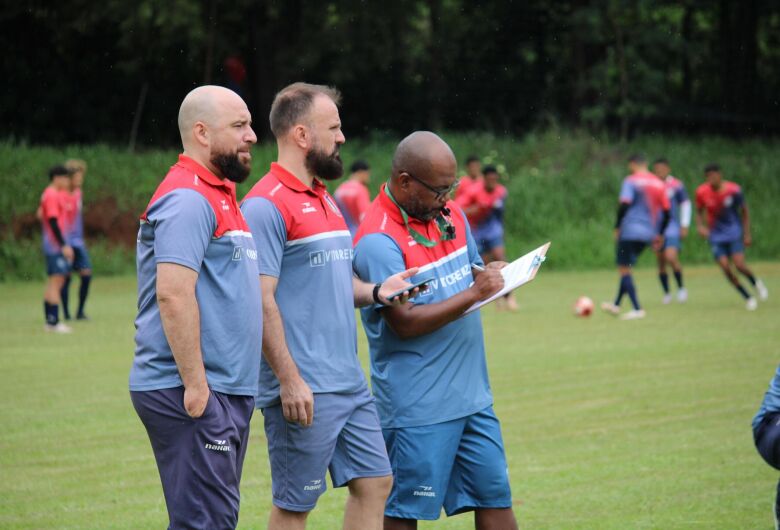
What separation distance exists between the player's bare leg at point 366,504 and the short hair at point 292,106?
1.59 metres

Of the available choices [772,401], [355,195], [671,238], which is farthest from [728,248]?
[772,401]

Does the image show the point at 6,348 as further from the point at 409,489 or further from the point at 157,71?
the point at 157,71

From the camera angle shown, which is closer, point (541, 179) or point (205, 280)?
point (205, 280)

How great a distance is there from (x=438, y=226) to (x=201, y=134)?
51.7 inches

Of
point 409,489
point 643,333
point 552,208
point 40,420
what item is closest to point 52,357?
point 40,420

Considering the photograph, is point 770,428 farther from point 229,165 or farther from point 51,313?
point 51,313

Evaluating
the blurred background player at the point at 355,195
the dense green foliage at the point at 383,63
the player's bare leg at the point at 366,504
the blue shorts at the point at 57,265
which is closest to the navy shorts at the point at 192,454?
the player's bare leg at the point at 366,504

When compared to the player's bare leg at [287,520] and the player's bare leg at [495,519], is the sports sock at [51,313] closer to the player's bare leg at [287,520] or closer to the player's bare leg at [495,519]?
the player's bare leg at [287,520]

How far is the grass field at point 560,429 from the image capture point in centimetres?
741

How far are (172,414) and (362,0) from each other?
37.3 meters

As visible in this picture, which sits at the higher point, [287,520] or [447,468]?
[447,468]

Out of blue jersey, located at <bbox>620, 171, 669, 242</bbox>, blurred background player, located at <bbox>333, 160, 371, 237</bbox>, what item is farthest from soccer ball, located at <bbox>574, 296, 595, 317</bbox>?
blurred background player, located at <bbox>333, 160, 371, 237</bbox>

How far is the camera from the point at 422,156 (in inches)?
213

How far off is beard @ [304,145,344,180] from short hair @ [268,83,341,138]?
0.51ft
